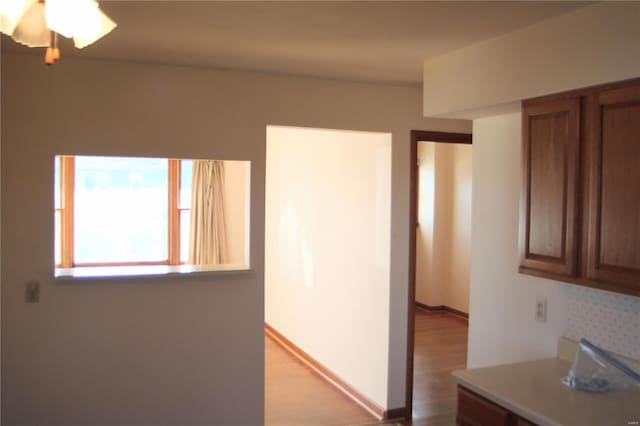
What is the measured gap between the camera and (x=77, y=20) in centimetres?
149

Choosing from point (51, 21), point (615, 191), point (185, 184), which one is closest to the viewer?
point (51, 21)

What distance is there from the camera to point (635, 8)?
82.4 inches

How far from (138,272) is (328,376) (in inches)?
88.7

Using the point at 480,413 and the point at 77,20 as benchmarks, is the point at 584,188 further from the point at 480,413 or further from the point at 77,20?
the point at 77,20

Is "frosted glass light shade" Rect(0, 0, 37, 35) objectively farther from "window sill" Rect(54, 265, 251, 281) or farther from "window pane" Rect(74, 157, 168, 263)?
"window pane" Rect(74, 157, 168, 263)

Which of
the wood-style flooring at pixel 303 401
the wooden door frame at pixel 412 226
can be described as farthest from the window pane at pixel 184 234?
the wooden door frame at pixel 412 226

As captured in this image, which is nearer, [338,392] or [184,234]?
[338,392]

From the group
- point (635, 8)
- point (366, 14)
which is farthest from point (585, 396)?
point (366, 14)

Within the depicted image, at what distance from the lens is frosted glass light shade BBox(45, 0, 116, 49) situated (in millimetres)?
1446

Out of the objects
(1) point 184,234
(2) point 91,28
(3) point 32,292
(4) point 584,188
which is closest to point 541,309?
(4) point 584,188

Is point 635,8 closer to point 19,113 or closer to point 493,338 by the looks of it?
point 493,338

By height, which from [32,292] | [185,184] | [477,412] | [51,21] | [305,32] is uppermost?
[305,32]

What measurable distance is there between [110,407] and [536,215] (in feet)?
8.74

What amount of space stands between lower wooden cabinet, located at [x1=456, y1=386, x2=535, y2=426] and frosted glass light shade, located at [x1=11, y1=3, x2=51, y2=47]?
6.85ft
